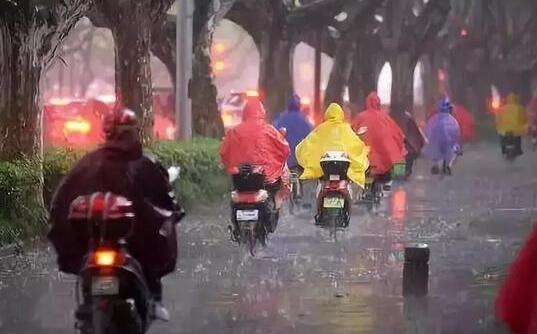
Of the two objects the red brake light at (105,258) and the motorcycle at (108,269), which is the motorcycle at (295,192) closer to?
the motorcycle at (108,269)

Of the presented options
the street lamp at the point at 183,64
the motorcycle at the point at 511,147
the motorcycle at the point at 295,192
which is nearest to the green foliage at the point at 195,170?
the street lamp at the point at 183,64

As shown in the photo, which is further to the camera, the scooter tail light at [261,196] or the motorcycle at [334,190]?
the motorcycle at [334,190]

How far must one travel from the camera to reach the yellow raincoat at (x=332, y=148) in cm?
1614

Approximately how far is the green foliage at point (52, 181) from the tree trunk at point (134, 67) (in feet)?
2.15

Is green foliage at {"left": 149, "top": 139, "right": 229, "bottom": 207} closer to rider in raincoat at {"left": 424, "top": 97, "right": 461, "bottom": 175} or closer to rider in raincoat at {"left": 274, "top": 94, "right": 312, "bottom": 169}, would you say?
rider in raincoat at {"left": 274, "top": 94, "right": 312, "bottom": 169}

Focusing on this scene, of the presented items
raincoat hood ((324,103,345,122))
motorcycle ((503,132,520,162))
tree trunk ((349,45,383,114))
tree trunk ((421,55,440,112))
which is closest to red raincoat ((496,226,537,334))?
raincoat hood ((324,103,345,122))

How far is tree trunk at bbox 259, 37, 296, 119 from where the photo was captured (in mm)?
31938

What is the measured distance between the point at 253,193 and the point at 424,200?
8.67 meters

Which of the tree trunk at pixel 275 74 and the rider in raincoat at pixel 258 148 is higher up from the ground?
the tree trunk at pixel 275 74

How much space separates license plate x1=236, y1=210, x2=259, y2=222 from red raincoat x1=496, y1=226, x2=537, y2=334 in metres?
8.40

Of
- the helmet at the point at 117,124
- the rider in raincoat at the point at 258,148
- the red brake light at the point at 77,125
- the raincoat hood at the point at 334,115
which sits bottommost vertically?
the red brake light at the point at 77,125

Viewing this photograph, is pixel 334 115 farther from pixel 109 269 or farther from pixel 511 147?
pixel 511 147

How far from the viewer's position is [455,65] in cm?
5231

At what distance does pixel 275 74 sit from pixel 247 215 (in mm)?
19285
